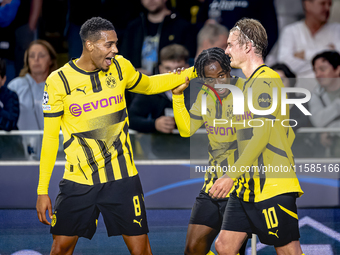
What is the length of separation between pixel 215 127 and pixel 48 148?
1.10 m

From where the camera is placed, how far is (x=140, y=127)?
4809 millimetres

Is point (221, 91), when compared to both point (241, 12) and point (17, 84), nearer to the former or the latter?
point (241, 12)

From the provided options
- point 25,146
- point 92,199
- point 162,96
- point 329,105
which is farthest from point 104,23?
point 329,105

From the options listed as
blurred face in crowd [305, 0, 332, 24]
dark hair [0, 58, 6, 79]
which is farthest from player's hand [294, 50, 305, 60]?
dark hair [0, 58, 6, 79]

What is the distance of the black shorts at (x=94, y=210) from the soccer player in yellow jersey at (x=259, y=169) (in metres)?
0.55

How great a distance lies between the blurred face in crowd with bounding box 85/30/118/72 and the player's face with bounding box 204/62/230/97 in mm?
630

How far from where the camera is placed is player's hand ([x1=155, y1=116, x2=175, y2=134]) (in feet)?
15.6

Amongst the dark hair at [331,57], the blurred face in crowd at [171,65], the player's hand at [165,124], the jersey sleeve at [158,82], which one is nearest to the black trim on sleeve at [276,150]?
the jersey sleeve at [158,82]

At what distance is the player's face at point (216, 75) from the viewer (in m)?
2.82

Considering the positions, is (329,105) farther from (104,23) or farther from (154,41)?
(104,23)

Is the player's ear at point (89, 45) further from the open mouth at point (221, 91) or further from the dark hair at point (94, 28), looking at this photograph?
the open mouth at point (221, 91)

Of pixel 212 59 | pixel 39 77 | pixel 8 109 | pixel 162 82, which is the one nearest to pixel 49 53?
pixel 39 77

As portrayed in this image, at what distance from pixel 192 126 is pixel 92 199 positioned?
0.85m

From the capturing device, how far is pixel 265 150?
251cm
